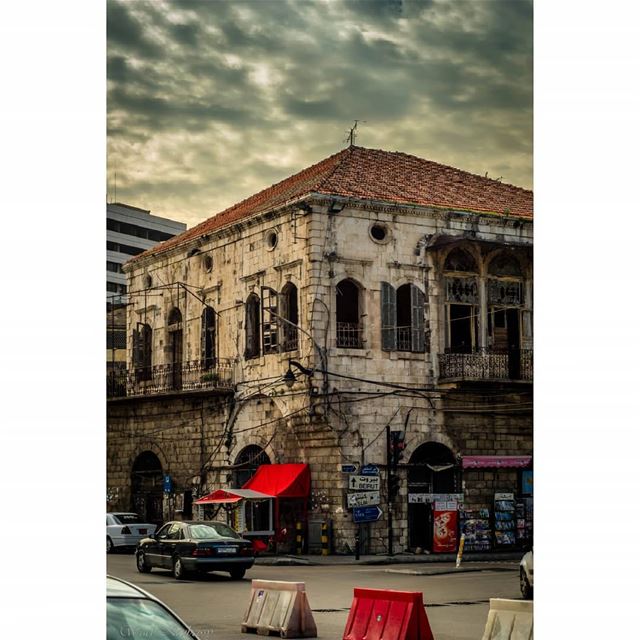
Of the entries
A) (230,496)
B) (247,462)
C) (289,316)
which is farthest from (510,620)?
(230,496)

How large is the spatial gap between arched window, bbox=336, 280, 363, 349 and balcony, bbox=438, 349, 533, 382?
162 cm

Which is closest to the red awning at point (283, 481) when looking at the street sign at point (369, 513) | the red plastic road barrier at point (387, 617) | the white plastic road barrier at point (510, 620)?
the street sign at point (369, 513)

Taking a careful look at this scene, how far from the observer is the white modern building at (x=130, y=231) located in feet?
25.8

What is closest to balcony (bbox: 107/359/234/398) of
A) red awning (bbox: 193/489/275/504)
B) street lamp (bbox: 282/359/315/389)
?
street lamp (bbox: 282/359/315/389)

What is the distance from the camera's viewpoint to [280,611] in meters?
8.22

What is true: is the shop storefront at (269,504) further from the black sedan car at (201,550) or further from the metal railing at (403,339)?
the metal railing at (403,339)

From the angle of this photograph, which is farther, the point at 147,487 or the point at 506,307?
the point at 147,487

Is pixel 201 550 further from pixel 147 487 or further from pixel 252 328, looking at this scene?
pixel 252 328

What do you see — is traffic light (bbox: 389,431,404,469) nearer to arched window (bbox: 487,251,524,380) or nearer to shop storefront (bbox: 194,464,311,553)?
shop storefront (bbox: 194,464,311,553)

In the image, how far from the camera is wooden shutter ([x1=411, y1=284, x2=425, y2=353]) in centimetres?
884

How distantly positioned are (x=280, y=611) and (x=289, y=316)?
329cm
